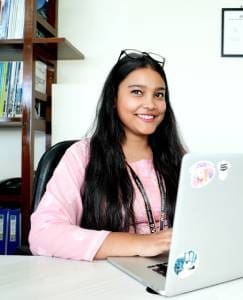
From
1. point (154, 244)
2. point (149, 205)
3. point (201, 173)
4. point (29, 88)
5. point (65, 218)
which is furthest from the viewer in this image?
point (29, 88)

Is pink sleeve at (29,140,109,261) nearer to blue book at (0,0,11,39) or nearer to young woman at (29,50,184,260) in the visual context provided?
young woman at (29,50,184,260)

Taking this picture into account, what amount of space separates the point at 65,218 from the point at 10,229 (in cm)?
104

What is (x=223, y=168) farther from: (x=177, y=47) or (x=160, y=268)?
(x=177, y=47)

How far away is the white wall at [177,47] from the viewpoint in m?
2.18

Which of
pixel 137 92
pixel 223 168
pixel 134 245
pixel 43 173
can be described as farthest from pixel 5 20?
pixel 223 168

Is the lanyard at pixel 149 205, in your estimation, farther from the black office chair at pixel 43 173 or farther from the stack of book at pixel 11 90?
the stack of book at pixel 11 90

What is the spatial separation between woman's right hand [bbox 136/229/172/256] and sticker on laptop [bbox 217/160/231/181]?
0.83 feet

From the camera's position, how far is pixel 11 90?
2029 millimetres

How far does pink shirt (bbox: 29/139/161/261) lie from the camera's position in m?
0.93

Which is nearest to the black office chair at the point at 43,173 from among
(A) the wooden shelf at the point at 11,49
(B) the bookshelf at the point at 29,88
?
(B) the bookshelf at the point at 29,88

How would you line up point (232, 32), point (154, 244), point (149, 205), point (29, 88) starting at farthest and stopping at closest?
point (232, 32), point (29, 88), point (149, 205), point (154, 244)

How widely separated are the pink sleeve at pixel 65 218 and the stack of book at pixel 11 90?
A: 81cm

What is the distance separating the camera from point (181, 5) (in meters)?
A: 2.21

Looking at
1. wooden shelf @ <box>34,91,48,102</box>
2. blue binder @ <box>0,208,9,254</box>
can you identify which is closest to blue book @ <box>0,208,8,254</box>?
blue binder @ <box>0,208,9,254</box>
